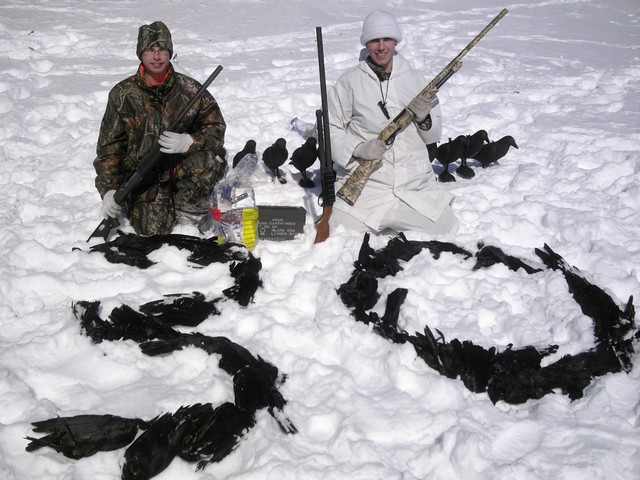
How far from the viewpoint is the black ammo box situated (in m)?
3.83

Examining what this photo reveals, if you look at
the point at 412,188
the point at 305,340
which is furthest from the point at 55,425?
the point at 412,188

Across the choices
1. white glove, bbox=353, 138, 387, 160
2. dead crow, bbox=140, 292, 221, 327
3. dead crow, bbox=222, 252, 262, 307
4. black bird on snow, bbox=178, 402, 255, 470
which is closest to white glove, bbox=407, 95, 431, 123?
white glove, bbox=353, 138, 387, 160

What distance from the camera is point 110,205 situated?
12.4 ft

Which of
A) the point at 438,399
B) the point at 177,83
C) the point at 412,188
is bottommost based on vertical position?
Result: the point at 438,399

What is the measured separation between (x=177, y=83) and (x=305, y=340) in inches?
81.2

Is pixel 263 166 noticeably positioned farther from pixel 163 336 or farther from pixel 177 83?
pixel 163 336

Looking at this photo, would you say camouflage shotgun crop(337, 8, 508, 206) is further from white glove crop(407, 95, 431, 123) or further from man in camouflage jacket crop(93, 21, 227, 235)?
man in camouflage jacket crop(93, 21, 227, 235)

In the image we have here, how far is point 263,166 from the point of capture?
5027 mm

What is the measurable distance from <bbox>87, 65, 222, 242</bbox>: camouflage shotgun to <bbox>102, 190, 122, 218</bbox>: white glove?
0.08 ft

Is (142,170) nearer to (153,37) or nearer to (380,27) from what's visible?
(153,37)

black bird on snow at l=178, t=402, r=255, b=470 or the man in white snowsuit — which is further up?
the man in white snowsuit

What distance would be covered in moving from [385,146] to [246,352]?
185 centimetres

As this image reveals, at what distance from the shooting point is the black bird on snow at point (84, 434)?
7.27 feet

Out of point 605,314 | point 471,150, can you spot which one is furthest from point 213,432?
point 471,150
